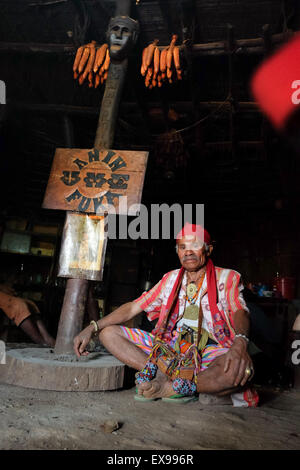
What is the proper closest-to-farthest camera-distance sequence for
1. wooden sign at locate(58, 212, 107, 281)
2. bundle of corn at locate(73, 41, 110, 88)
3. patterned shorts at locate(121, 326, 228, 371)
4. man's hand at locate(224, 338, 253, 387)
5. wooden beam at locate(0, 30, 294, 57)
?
man's hand at locate(224, 338, 253, 387)
patterned shorts at locate(121, 326, 228, 371)
wooden sign at locate(58, 212, 107, 281)
wooden beam at locate(0, 30, 294, 57)
bundle of corn at locate(73, 41, 110, 88)

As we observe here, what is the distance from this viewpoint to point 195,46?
446cm

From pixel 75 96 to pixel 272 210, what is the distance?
18.0ft

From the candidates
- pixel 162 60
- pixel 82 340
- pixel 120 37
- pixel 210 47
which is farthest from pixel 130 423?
pixel 210 47

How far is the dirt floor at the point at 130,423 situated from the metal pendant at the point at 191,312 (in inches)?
28.6

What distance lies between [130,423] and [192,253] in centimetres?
158

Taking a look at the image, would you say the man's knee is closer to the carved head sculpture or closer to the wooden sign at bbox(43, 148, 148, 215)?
the wooden sign at bbox(43, 148, 148, 215)

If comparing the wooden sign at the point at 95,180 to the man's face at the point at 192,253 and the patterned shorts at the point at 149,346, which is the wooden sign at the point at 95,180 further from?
the patterned shorts at the point at 149,346

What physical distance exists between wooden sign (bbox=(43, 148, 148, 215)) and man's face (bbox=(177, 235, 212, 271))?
0.75 metres

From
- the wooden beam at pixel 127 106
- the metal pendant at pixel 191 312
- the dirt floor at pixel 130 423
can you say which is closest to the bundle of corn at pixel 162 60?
the wooden beam at pixel 127 106

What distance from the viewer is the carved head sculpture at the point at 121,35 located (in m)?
4.26

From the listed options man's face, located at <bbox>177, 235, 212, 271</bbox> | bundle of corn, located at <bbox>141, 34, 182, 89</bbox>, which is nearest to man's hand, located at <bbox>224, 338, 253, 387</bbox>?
man's face, located at <bbox>177, 235, 212, 271</bbox>

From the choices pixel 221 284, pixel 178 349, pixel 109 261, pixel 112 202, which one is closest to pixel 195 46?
pixel 112 202

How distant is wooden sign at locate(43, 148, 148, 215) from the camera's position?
362 centimetres

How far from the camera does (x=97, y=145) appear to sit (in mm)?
3932
